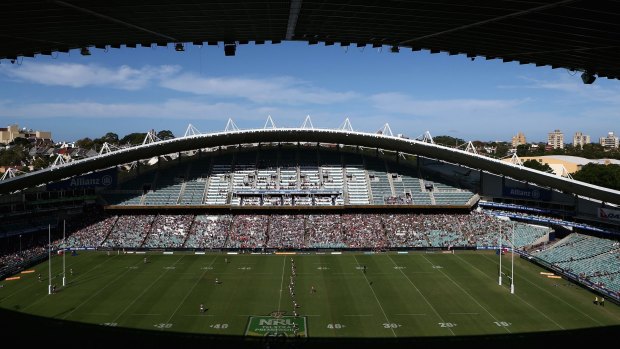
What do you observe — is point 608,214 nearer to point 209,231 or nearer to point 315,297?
point 315,297

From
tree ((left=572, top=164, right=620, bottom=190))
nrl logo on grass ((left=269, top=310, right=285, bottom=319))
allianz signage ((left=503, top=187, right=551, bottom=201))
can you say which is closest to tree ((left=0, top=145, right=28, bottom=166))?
nrl logo on grass ((left=269, top=310, right=285, bottom=319))

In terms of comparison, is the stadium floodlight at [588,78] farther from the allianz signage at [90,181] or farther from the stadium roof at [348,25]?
the allianz signage at [90,181]

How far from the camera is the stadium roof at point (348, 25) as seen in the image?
12.2 meters

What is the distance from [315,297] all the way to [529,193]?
38.1 metres

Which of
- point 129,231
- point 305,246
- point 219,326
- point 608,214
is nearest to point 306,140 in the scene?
point 305,246

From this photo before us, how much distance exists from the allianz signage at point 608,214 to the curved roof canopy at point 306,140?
1642 millimetres

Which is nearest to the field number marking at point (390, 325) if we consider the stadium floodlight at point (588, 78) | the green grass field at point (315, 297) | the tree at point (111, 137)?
the green grass field at point (315, 297)

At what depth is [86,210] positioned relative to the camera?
70.1 m

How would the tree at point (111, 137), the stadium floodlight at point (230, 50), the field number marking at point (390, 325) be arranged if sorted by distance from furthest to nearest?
the tree at point (111, 137) → the field number marking at point (390, 325) → the stadium floodlight at point (230, 50)

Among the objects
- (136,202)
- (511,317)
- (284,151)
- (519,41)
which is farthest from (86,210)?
(519,41)

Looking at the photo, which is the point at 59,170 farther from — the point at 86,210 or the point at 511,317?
the point at 511,317

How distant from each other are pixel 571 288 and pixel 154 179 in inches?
2315

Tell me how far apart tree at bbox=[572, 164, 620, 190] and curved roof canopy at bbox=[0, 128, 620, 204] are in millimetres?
25287

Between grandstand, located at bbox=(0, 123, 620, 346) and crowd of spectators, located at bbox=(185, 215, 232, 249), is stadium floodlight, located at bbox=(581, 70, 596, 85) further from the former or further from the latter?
crowd of spectators, located at bbox=(185, 215, 232, 249)
